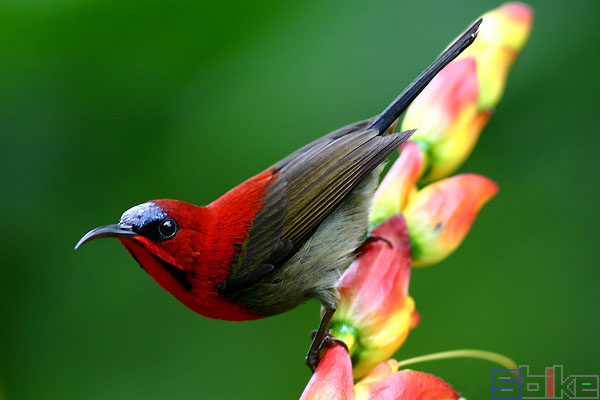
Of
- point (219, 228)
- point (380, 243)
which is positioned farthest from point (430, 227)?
point (219, 228)

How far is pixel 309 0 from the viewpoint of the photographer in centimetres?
258

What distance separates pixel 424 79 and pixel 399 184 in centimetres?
30

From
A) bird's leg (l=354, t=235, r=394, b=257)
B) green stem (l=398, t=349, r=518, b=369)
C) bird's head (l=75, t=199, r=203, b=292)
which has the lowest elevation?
green stem (l=398, t=349, r=518, b=369)

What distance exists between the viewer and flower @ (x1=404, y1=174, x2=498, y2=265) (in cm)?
174

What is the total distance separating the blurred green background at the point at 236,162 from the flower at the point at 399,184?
73 cm

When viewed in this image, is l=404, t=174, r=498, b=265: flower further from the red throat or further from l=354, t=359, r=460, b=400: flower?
the red throat

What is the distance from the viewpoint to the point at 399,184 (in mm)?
1801

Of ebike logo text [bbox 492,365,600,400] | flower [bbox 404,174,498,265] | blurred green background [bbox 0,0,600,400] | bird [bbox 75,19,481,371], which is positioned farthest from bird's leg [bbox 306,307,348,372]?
blurred green background [bbox 0,0,600,400]

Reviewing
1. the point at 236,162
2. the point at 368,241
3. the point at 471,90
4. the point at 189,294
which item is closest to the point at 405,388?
the point at 368,241

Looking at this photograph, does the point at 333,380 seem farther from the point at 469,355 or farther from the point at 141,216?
the point at 141,216

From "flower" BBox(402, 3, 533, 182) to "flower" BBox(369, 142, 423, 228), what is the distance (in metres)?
0.03

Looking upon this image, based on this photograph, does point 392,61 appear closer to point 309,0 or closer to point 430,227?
point 309,0

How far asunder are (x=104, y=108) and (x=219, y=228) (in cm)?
71

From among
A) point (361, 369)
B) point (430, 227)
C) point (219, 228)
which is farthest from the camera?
point (219, 228)
